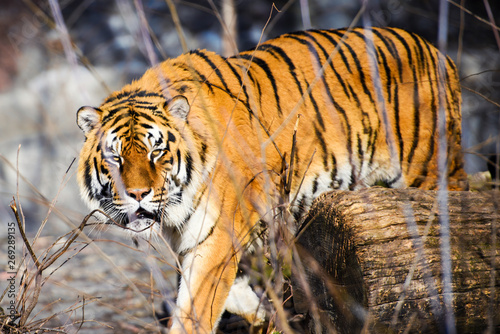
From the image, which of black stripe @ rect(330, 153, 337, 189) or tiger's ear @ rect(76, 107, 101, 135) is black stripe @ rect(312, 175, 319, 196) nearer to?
black stripe @ rect(330, 153, 337, 189)


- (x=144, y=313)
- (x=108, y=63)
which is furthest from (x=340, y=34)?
(x=108, y=63)

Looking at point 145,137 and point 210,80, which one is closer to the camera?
point 145,137

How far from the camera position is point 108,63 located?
515 cm

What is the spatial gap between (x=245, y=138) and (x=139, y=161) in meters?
0.49

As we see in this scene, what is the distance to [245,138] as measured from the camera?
208 centimetres

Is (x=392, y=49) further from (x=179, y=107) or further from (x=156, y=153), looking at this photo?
(x=156, y=153)

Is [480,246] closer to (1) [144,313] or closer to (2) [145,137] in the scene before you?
(2) [145,137]

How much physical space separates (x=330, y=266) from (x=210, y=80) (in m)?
1.00

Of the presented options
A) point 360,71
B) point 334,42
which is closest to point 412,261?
point 360,71

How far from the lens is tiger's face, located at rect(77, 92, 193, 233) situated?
1765 mm

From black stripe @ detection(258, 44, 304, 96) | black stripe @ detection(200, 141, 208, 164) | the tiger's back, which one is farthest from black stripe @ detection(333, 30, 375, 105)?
black stripe @ detection(200, 141, 208, 164)

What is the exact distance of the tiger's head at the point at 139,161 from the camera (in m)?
1.77

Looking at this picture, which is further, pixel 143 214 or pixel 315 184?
pixel 315 184

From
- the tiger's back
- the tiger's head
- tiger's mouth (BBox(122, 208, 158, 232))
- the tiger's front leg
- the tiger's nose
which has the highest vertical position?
the tiger's back
